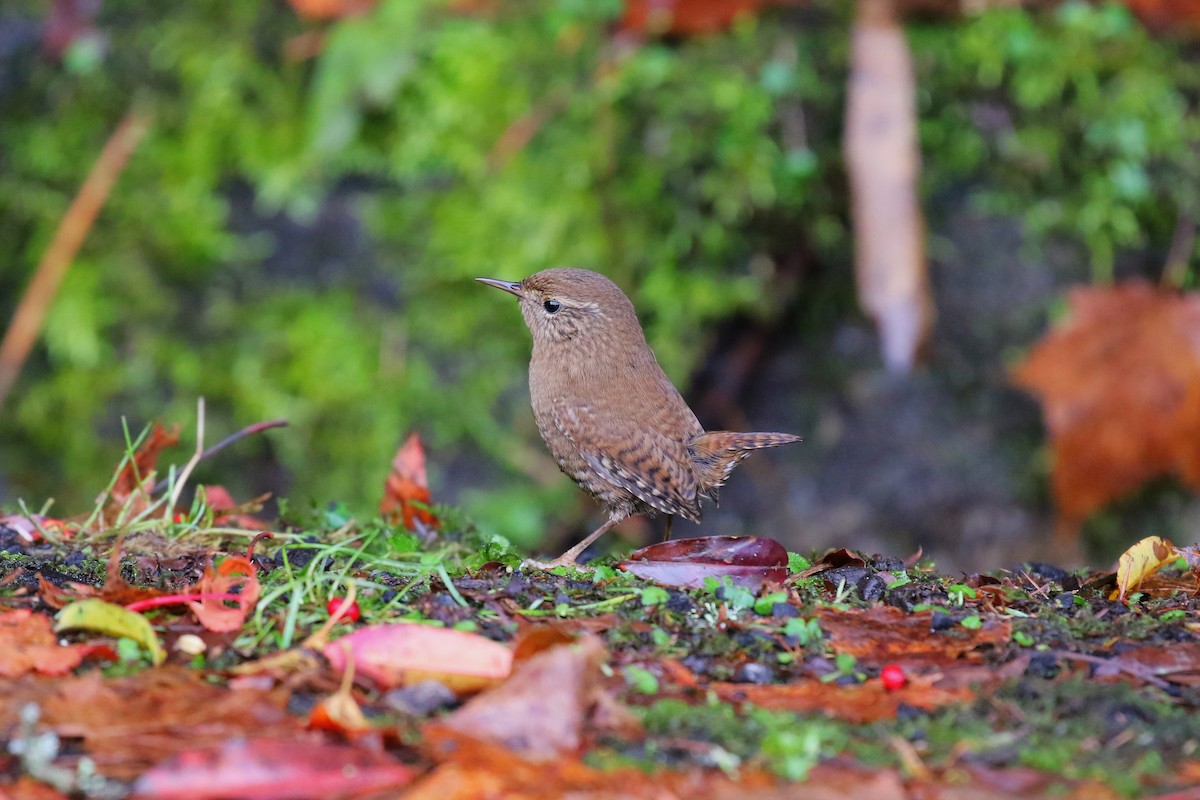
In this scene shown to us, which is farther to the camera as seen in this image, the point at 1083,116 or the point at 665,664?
the point at 1083,116

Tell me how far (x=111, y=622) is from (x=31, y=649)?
150 millimetres

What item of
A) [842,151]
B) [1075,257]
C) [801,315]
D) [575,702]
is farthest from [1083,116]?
[575,702]

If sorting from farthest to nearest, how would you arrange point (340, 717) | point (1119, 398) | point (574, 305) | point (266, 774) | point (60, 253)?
point (60, 253), point (1119, 398), point (574, 305), point (340, 717), point (266, 774)

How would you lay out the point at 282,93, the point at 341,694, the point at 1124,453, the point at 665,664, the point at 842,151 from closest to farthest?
1. the point at 341,694
2. the point at 665,664
3. the point at 1124,453
4. the point at 842,151
5. the point at 282,93

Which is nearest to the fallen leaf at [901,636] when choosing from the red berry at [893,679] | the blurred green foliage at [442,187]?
the red berry at [893,679]

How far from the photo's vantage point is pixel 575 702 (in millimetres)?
2201

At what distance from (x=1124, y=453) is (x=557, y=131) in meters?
2.84

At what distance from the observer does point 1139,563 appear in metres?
3.21

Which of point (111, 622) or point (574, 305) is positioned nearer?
point (111, 622)

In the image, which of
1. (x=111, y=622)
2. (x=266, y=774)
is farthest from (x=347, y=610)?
(x=266, y=774)

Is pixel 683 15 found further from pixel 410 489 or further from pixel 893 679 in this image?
pixel 893 679

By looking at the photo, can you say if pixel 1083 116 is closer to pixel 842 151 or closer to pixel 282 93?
pixel 842 151

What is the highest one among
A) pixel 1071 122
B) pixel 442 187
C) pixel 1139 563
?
pixel 1071 122

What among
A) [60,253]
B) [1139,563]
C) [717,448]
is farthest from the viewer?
[60,253]
